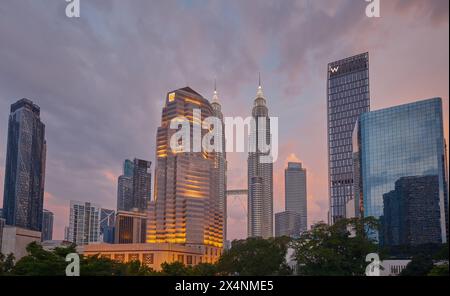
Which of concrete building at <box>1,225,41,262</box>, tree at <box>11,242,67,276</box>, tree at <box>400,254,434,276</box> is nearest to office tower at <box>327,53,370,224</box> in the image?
concrete building at <box>1,225,41,262</box>

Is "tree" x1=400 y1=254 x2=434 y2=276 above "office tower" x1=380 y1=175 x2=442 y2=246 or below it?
below

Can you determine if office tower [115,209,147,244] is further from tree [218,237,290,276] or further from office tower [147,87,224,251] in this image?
tree [218,237,290,276]

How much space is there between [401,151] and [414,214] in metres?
9.52

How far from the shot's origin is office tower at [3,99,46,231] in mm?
122500

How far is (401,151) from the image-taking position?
7300 cm

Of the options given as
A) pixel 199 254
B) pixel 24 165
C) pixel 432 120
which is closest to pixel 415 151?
pixel 432 120

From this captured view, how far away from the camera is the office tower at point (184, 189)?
4540 inches

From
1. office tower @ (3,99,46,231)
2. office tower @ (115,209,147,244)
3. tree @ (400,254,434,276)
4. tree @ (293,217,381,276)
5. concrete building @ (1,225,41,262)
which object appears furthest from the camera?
office tower @ (115,209,147,244)

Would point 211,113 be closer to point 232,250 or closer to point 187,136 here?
point 187,136

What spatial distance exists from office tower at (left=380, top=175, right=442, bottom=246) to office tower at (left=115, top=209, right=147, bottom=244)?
11975 centimetres

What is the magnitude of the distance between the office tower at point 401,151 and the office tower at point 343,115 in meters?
51.5

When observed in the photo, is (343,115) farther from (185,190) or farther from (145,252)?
(145,252)

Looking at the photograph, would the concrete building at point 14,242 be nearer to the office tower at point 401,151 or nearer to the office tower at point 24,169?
the office tower at point 24,169

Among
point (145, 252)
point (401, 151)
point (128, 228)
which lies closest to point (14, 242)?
point (145, 252)
